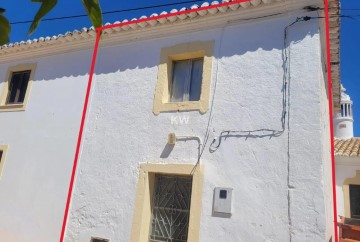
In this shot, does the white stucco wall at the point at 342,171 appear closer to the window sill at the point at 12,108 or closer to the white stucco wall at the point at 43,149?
the white stucco wall at the point at 43,149

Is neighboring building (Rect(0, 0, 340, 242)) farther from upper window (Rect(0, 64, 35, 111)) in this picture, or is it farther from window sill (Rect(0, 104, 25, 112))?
upper window (Rect(0, 64, 35, 111))

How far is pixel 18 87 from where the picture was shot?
8.62 meters

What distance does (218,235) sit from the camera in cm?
513

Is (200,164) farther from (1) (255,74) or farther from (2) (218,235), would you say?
(1) (255,74)

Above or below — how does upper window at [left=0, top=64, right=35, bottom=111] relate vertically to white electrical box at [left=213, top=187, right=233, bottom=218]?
above

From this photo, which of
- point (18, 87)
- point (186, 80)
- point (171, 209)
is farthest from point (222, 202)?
point (18, 87)

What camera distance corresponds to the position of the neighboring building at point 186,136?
507 cm

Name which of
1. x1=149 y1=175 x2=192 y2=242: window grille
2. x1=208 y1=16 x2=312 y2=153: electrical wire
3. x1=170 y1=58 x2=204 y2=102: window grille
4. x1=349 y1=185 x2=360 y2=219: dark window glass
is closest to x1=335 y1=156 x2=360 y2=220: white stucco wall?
x1=349 y1=185 x2=360 y2=219: dark window glass

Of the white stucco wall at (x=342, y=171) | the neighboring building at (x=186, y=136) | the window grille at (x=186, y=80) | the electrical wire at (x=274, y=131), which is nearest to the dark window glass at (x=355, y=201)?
the white stucco wall at (x=342, y=171)

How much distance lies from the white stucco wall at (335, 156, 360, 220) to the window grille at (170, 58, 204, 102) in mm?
8109

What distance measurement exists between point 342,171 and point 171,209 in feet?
29.1

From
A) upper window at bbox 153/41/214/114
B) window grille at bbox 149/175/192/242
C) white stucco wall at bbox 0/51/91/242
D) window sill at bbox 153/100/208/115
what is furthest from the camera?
white stucco wall at bbox 0/51/91/242

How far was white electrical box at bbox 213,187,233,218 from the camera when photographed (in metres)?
5.17

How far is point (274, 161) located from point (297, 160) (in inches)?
13.4
